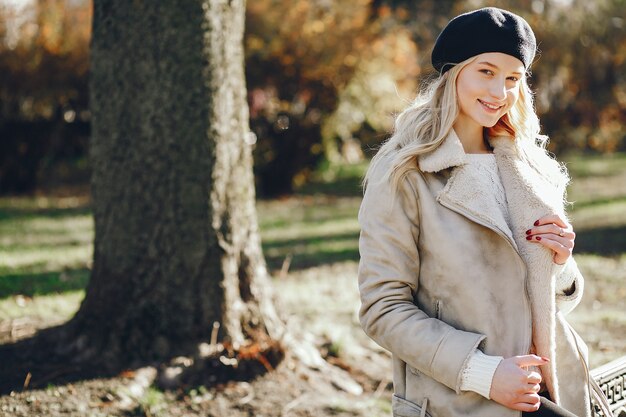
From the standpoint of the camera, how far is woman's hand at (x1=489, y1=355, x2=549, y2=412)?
7.47 ft

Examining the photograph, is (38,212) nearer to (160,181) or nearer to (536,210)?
(160,181)

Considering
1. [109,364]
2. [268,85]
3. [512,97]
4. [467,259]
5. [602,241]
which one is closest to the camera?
[467,259]

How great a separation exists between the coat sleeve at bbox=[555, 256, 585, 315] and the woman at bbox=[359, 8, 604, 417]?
0.12m

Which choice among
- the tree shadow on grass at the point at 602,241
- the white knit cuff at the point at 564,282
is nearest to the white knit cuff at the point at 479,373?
the white knit cuff at the point at 564,282

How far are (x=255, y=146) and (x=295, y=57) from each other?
163cm

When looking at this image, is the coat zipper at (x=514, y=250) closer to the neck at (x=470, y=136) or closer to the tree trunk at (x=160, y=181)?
the neck at (x=470, y=136)

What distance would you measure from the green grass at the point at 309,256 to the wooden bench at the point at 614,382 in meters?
2.08

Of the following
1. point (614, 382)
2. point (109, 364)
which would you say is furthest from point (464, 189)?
point (109, 364)

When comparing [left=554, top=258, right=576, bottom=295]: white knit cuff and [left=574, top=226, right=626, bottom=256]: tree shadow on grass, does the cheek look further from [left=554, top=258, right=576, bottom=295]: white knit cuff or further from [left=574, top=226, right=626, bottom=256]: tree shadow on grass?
[left=574, top=226, right=626, bottom=256]: tree shadow on grass

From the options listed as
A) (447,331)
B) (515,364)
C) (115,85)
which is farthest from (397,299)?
(115,85)

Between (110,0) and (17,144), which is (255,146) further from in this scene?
(110,0)

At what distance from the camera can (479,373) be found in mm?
2299

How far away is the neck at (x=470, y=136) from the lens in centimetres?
272

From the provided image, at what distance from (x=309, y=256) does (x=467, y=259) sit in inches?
239
